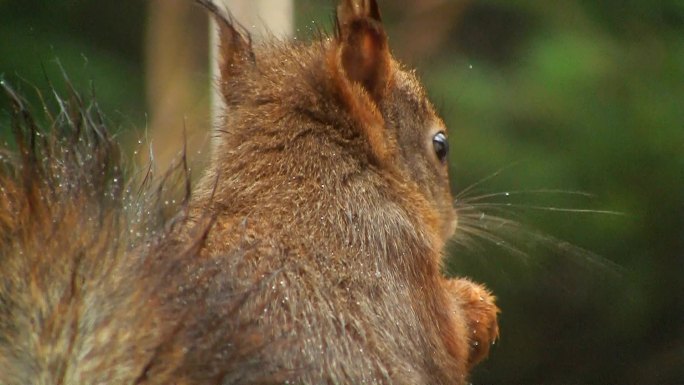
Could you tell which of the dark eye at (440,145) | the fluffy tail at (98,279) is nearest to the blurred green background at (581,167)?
the dark eye at (440,145)

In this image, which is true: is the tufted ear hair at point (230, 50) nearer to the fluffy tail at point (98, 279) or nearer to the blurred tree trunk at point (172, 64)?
the fluffy tail at point (98, 279)

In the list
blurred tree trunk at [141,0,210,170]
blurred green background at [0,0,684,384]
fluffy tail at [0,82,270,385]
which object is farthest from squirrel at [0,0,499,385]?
blurred tree trunk at [141,0,210,170]

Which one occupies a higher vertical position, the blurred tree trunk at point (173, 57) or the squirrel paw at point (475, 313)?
the blurred tree trunk at point (173, 57)

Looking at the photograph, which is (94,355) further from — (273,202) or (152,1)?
(152,1)

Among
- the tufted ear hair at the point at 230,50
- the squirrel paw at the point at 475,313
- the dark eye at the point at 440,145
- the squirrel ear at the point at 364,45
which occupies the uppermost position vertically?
the tufted ear hair at the point at 230,50

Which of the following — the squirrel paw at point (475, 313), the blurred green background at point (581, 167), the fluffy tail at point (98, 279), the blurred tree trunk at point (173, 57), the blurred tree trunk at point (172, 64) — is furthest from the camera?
the blurred tree trunk at point (173, 57)

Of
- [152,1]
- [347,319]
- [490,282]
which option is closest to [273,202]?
[347,319]
